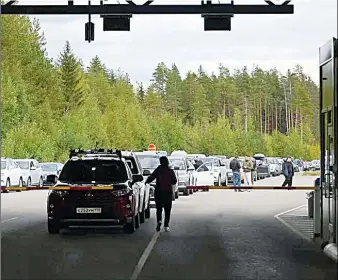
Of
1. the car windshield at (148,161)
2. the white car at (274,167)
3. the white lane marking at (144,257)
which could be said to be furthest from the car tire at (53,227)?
the white car at (274,167)

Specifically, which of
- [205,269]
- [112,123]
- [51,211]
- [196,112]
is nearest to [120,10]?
[51,211]

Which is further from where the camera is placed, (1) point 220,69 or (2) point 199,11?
(1) point 220,69

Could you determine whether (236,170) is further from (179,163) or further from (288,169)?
(179,163)

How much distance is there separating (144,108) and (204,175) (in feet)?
131

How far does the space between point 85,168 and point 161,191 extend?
184 cm

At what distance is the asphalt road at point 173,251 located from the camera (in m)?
13.0

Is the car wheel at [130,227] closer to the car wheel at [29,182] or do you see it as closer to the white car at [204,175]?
the white car at [204,175]

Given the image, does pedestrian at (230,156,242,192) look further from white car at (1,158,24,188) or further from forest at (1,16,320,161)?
forest at (1,16,320,161)

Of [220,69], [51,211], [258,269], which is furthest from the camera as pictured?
[220,69]

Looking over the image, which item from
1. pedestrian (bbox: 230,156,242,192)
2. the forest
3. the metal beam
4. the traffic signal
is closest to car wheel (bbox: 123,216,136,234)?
the metal beam

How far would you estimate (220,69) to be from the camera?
86.6 meters

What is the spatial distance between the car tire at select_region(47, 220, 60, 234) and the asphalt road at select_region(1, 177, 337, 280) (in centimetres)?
22

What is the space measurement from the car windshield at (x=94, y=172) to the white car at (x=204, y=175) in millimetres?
20265

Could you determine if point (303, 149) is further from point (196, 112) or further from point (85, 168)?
point (85, 168)
